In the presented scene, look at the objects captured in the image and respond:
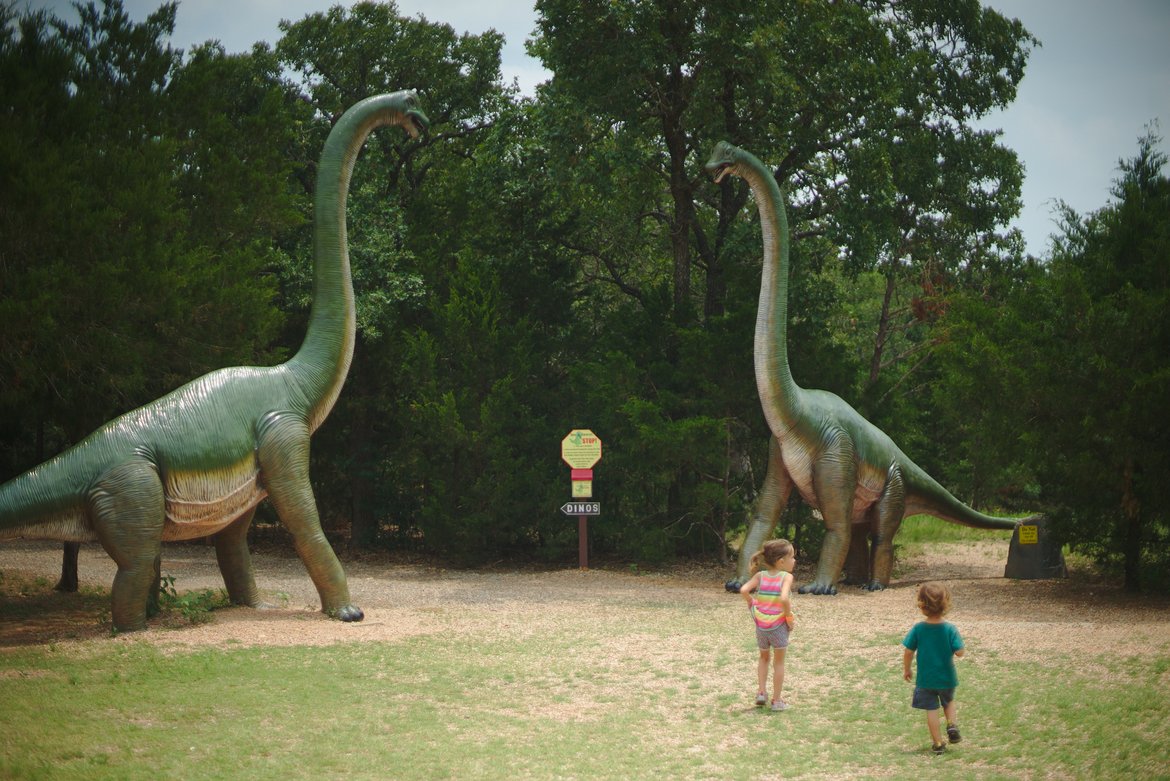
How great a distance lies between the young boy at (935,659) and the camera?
6.00m

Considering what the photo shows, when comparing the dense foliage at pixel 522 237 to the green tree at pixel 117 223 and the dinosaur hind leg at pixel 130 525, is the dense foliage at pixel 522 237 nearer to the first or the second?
the green tree at pixel 117 223

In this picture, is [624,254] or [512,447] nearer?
[512,447]

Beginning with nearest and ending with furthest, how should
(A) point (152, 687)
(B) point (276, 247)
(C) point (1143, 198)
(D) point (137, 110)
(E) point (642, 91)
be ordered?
1. (A) point (152, 687)
2. (D) point (137, 110)
3. (C) point (1143, 198)
4. (E) point (642, 91)
5. (B) point (276, 247)

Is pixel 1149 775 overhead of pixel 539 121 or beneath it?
beneath

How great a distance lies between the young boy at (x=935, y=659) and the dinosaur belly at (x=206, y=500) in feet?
20.0

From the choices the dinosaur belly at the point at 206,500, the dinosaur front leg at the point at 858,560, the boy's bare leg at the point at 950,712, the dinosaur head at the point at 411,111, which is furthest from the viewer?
the dinosaur front leg at the point at 858,560

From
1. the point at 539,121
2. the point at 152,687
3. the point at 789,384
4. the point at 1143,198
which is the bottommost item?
the point at 152,687

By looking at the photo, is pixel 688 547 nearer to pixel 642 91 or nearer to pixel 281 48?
pixel 642 91

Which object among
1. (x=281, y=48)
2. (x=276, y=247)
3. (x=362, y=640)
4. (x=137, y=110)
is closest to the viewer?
(x=362, y=640)

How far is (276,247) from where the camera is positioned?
16031mm

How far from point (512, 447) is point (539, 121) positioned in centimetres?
469

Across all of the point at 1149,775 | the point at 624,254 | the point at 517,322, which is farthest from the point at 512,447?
the point at 1149,775

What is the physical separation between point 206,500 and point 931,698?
629cm

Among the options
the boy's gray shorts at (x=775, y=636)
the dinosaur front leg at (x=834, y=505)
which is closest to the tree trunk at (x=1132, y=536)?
the dinosaur front leg at (x=834, y=505)
